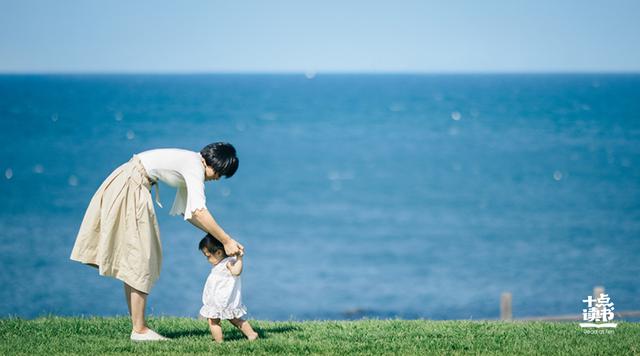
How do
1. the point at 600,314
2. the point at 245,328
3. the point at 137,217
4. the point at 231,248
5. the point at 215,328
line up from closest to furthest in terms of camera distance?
the point at 231,248 < the point at 137,217 < the point at 215,328 < the point at 245,328 < the point at 600,314

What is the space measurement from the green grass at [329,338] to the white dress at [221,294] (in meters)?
0.25

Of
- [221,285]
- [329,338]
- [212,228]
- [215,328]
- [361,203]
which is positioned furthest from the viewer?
[361,203]

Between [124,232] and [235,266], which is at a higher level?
[124,232]

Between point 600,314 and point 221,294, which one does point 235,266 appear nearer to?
point 221,294

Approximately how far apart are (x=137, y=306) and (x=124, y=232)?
61cm

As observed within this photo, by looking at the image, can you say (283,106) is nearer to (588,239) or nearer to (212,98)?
(212,98)

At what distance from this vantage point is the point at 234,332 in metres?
8.11

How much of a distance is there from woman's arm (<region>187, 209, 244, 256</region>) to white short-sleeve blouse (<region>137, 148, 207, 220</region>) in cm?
5

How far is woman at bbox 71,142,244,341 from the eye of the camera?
23.8 ft

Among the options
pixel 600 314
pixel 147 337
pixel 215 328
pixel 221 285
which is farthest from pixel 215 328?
pixel 600 314

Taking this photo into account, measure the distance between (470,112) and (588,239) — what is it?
8322 centimetres

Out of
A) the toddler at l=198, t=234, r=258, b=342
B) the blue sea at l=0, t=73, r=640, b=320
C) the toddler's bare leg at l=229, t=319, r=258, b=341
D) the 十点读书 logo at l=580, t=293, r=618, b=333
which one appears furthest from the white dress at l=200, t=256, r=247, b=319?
the blue sea at l=0, t=73, r=640, b=320

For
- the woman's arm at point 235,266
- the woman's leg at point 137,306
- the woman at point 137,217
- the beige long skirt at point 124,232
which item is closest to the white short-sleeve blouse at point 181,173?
the woman at point 137,217

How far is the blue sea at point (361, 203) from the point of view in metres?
44.7
